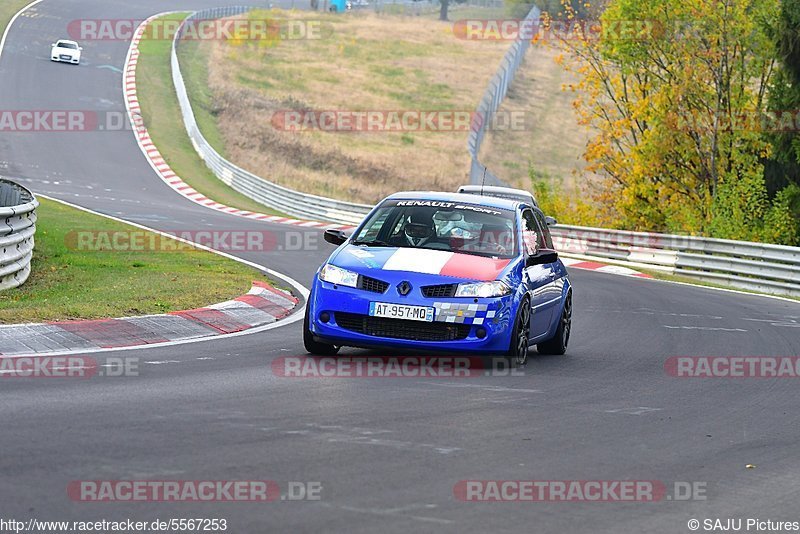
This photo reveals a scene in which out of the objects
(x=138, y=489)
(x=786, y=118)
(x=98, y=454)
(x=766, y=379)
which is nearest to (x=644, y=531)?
(x=138, y=489)

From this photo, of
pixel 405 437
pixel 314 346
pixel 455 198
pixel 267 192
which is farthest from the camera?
pixel 267 192

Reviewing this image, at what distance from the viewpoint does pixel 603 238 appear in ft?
99.0

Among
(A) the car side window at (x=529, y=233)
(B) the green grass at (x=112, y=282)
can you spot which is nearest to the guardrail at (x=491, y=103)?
(B) the green grass at (x=112, y=282)

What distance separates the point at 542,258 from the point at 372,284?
6.98ft

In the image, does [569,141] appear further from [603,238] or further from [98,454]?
[98,454]

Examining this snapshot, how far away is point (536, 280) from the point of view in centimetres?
1198

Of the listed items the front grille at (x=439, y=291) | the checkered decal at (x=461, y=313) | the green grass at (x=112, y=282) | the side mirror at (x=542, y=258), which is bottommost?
the green grass at (x=112, y=282)

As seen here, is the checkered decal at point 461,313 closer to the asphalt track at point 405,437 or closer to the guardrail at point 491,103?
the asphalt track at point 405,437

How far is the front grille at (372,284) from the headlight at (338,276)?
0.17ft

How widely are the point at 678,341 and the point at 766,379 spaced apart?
9.35 feet

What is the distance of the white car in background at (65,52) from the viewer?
5753 centimetres

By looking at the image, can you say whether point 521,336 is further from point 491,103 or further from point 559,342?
point 491,103

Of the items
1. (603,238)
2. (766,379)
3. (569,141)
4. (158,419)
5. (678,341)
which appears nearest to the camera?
(158,419)

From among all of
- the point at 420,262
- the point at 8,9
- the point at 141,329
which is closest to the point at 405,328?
the point at 420,262
